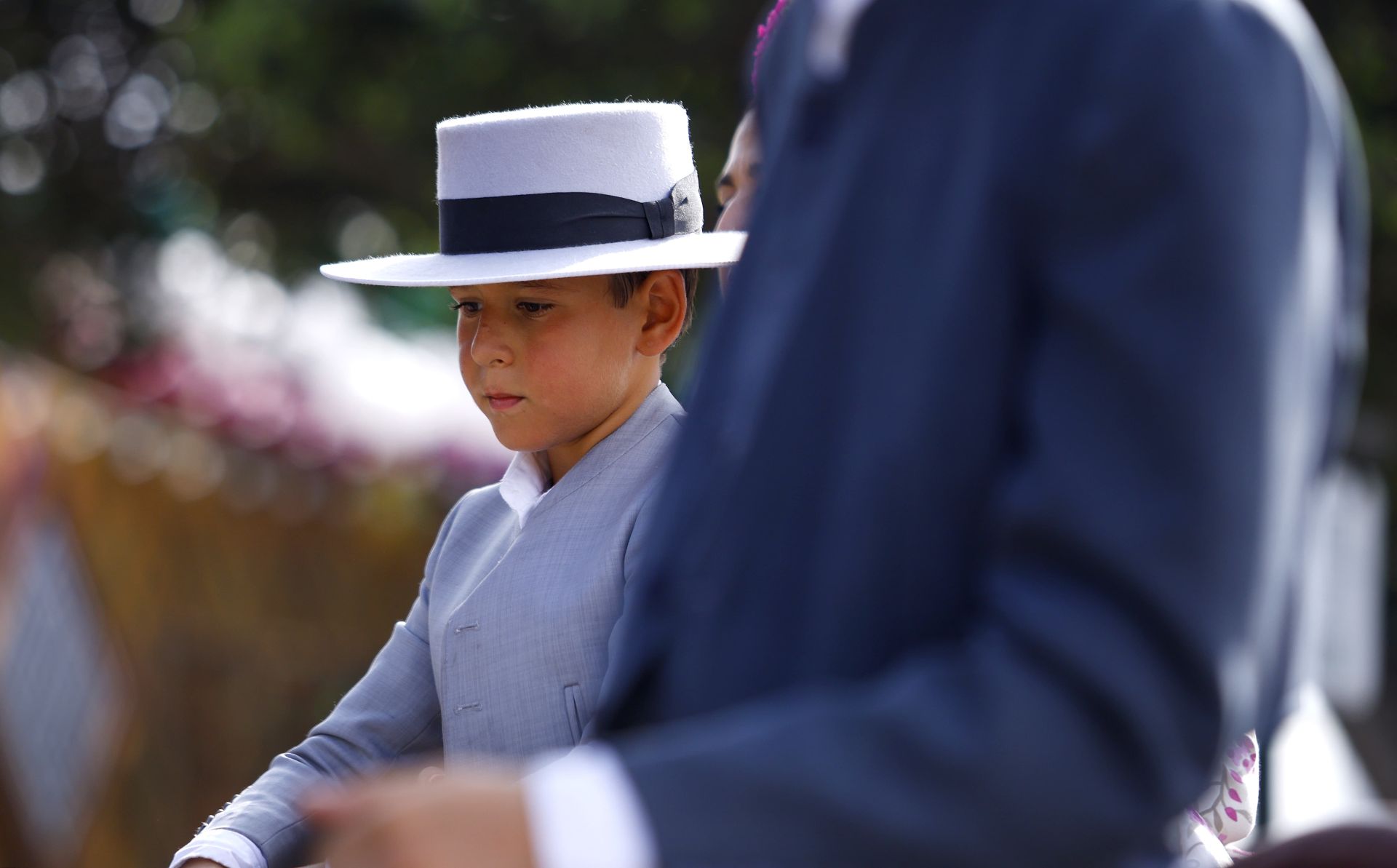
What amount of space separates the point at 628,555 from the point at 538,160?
50 centimetres

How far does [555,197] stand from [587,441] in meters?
0.28

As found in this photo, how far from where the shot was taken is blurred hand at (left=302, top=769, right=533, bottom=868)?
82 centimetres

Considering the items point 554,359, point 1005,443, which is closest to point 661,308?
point 554,359

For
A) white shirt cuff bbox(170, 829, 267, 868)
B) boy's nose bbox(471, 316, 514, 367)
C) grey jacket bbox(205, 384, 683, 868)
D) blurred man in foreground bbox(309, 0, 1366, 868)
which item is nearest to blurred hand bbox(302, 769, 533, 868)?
blurred man in foreground bbox(309, 0, 1366, 868)

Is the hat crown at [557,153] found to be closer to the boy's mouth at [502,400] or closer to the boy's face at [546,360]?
the boy's face at [546,360]

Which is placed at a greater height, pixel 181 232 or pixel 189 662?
pixel 181 232

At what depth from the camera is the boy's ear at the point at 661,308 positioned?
1.95 m

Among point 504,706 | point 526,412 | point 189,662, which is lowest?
point 189,662

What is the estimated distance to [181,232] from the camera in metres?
8.62

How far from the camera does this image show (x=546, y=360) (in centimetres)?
186

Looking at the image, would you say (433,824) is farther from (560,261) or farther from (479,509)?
(479,509)

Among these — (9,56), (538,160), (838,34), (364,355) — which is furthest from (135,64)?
(838,34)

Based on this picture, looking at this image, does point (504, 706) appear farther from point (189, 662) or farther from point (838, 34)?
point (189, 662)

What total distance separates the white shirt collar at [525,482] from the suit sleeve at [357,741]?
0.11m
